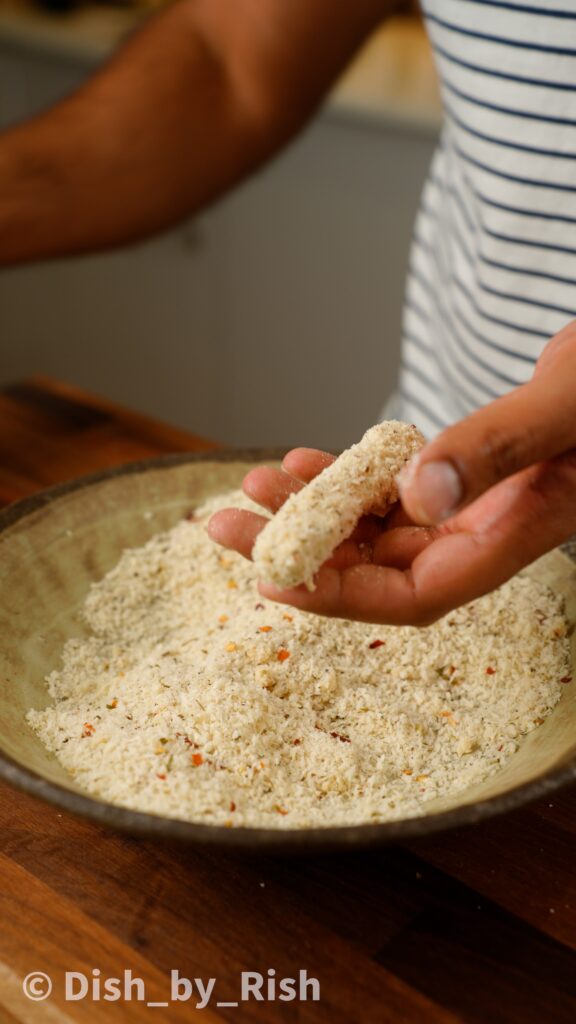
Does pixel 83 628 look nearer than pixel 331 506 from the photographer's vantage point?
No

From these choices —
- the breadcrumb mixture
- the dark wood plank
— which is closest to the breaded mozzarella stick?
the breadcrumb mixture

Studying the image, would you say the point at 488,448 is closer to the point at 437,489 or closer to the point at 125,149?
the point at 437,489

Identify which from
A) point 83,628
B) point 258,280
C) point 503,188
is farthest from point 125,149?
point 258,280

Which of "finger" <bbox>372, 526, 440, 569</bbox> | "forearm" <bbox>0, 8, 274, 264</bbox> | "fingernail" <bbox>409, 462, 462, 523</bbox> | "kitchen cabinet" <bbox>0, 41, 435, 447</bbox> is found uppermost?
"forearm" <bbox>0, 8, 274, 264</bbox>

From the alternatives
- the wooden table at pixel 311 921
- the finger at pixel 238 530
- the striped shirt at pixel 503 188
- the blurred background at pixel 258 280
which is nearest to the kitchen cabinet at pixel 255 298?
the blurred background at pixel 258 280

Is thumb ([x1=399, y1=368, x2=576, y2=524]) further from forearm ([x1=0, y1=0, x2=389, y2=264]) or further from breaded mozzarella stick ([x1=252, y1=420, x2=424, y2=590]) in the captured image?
forearm ([x1=0, y1=0, x2=389, y2=264])

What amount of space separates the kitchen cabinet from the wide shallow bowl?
1389mm

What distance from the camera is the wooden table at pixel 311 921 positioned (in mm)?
583

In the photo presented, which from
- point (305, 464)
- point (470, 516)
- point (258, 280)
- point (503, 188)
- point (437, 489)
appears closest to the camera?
point (437, 489)

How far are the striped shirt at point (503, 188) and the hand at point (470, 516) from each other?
41 cm

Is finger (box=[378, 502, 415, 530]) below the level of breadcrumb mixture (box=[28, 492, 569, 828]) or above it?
above

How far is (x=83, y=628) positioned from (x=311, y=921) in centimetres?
34

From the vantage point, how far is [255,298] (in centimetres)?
261

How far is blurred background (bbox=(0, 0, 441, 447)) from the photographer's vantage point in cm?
227
